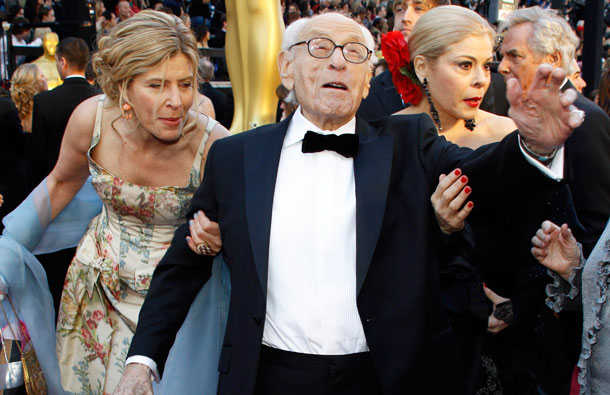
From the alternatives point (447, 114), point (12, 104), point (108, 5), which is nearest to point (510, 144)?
point (447, 114)

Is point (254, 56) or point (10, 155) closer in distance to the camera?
point (254, 56)

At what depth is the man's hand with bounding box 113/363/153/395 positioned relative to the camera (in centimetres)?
234

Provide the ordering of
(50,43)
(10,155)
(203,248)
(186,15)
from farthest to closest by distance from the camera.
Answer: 1. (186,15)
2. (50,43)
3. (10,155)
4. (203,248)

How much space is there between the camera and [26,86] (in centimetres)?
696

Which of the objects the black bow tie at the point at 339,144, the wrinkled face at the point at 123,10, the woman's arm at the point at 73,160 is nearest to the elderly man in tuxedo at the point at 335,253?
the black bow tie at the point at 339,144

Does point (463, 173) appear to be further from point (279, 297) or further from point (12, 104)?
point (12, 104)

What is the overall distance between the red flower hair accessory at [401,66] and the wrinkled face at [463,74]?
0.65ft

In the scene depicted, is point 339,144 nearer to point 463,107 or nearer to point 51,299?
point 463,107

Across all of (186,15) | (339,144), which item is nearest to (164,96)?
(339,144)

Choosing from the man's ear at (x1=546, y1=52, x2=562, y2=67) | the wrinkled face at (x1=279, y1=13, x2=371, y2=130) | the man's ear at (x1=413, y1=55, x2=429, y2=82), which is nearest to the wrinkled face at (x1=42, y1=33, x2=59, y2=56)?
the man's ear at (x1=413, y1=55, x2=429, y2=82)

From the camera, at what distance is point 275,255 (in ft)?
7.50

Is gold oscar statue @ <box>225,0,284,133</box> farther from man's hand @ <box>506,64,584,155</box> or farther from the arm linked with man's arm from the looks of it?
man's hand @ <box>506,64,584,155</box>

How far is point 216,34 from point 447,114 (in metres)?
11.1

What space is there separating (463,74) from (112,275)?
1773 millimetres
